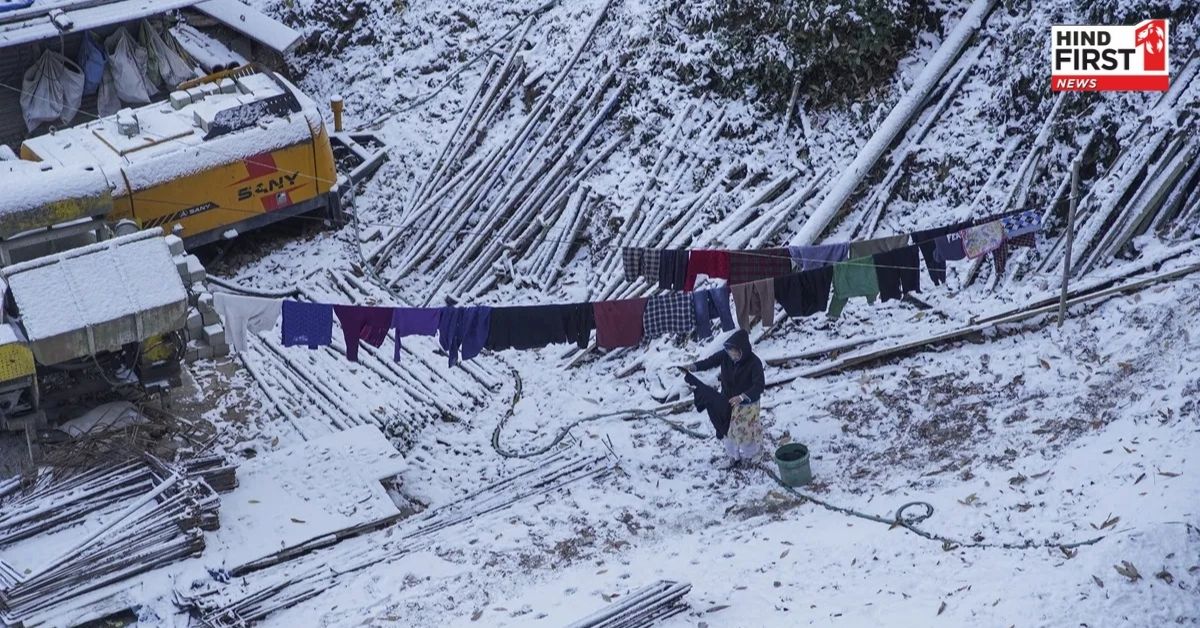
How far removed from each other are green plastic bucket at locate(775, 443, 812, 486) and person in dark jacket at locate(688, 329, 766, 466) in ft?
1.25

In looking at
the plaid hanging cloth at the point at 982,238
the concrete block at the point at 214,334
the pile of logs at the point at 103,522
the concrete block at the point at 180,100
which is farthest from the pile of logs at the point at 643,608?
the concrete block at the point at 180,100

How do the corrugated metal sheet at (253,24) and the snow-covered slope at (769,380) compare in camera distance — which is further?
the corrugated metal sheet at (253,24)

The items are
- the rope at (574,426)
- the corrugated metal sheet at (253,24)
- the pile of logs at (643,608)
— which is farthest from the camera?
the corrugated metal sheet at (253,24)

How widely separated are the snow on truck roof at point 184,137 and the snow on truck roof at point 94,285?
2.93 m

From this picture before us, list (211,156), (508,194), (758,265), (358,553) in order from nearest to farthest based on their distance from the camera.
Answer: (358,553)
(758,265)
(211,156)
(508,194)

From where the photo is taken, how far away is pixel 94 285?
1402 cm

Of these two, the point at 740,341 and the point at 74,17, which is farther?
the point at 74,17

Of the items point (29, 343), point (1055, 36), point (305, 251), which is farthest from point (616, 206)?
point (29, 343)

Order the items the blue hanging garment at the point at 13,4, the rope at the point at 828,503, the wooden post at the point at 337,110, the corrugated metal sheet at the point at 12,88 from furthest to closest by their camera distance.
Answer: the wooden post at the point at 337,110, the corrugated metal sheet at the point at 12,88, the blue hanging garment at the point at 13,4, the rope at the point at 828,503

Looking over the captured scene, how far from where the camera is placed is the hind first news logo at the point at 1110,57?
1529cm

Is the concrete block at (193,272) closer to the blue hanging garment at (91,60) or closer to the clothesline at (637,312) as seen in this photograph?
the clothesline at (637,312)

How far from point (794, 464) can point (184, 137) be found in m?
9.71

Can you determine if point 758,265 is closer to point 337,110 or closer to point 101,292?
point 101,292

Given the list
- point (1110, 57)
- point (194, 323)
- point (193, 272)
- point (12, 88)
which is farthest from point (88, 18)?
point (1110, 57)
